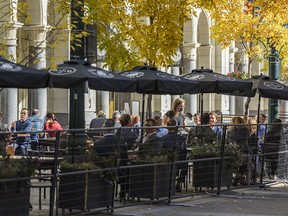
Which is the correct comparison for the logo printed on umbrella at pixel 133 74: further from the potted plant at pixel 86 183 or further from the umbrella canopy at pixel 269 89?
the potted plant at pixel 86 183

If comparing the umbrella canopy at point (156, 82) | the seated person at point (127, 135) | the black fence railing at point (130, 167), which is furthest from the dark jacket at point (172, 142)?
the umbrella canopy at point (156, 82)

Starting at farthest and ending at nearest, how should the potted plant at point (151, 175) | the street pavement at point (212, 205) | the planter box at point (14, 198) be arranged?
the potted plant at point (151, 175) → the street pavement at point (212, 205) → the planter box at point (14, 198)

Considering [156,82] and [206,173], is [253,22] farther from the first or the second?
[206,173]

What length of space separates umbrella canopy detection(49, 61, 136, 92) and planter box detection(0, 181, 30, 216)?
4036mm

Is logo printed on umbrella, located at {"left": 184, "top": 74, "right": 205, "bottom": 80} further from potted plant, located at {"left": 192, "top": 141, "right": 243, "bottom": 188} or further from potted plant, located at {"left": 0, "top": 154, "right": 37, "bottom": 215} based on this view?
potted plant, located at {"left": 0, "top": 154, "right": 37, "bottom": 215}

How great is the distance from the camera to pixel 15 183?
1363cm

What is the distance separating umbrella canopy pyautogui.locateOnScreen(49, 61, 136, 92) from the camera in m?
18.0

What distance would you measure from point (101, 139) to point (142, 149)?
1313mm

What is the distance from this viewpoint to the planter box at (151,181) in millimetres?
16797

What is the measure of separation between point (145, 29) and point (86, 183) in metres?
9.81

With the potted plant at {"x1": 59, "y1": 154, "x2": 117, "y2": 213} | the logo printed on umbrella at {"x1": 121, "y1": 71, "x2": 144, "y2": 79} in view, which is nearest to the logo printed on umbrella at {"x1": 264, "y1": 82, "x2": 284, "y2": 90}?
the logo printed on umbrella at {"x1": 121, "y1": 71, "x2": 144, "y2": 79}

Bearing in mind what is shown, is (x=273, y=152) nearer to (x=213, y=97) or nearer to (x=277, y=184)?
(x=277, y=184)

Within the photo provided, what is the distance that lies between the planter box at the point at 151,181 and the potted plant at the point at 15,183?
3.10 m

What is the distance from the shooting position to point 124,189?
1677 cm
